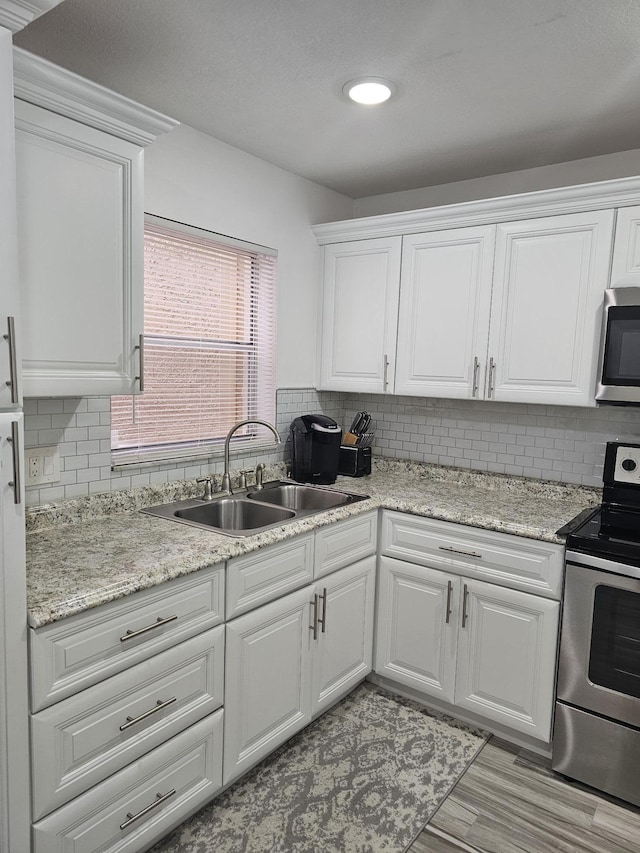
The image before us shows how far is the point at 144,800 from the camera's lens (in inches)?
65.5

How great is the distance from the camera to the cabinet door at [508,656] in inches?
87.7

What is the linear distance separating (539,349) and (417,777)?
1.78 meters

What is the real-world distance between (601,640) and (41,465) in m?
2.06

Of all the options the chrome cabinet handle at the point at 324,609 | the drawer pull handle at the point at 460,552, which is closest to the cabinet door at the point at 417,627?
the drawer pull handle at the point at 460,552

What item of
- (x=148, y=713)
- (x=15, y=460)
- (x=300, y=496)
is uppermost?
(x=15, y=460)

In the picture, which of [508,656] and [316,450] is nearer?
[508,656]

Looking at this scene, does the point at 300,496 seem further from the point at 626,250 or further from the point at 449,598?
the point at 626,250

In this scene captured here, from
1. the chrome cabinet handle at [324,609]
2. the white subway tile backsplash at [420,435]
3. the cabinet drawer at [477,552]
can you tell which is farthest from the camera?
the chrome cabinet handle at [324,609]

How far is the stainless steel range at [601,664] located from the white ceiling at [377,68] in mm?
1575

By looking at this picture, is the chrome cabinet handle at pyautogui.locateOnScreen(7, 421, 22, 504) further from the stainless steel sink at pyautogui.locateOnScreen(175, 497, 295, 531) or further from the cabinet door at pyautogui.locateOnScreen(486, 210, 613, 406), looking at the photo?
the cabinet door at pyautogui.locateOnScreen(486, 210, 613, 406)

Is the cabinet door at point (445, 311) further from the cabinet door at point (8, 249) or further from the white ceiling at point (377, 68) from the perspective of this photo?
the cabinet door at point (8, 249)

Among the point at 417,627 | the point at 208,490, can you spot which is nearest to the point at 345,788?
the point at 417,627

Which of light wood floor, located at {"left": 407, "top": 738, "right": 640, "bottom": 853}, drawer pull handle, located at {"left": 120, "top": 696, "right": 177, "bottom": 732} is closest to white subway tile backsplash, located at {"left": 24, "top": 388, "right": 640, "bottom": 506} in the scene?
drawer pull handle, located at {"left": 120, "top": 696, "right": 177, "bottom": 732}

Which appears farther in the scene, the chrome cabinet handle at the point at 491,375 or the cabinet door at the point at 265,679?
the chrome cabinet handle at the point at 491,375
